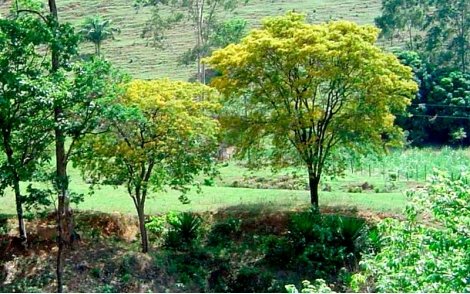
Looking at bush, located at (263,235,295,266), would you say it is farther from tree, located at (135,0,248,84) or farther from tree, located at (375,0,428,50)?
tree, located at (375,0,428,50)

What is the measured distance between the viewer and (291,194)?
827 inches

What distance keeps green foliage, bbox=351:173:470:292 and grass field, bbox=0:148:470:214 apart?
964 cm

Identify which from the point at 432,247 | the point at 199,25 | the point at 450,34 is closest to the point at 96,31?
the point at 199,25

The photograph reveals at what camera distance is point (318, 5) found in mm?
50438

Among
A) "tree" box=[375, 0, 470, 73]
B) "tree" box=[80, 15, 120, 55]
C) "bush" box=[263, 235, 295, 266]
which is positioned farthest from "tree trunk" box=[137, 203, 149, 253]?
"tree" box=[375, 0, 470, 73]

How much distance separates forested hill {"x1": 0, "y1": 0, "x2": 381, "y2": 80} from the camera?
44550mm

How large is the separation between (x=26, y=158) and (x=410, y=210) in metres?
9.57

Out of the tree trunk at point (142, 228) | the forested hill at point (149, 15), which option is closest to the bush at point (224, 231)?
the tree trunk at point (142, 228)

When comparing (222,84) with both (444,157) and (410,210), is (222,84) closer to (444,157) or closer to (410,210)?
(410,210)

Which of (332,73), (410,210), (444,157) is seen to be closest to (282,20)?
(332,73)

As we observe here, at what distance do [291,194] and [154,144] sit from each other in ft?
23.4

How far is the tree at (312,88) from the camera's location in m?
16.9

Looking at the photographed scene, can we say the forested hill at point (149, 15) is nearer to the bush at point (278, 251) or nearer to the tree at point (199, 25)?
the tree at point (199, 25)

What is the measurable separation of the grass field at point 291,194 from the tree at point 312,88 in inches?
57.4
